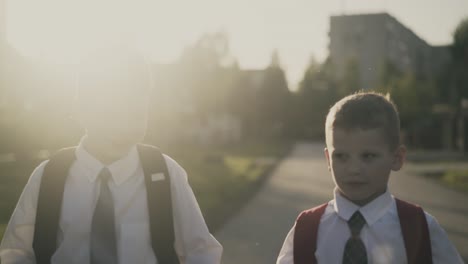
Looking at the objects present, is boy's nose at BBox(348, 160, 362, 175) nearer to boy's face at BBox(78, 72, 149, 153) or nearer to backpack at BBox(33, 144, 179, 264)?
backpack at BBox(33, 144, 179, 264)

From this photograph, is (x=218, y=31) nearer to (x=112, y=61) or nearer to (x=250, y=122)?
(x=250, y=122)

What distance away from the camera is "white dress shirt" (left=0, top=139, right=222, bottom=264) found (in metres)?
2.59

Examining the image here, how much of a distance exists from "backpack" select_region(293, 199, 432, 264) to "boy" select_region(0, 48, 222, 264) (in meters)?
0.40

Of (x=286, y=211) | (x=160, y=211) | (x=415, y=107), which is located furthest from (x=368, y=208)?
(x=415, y=107)

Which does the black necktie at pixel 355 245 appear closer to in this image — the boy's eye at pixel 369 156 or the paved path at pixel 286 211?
the boy's eye at pixel 369 156

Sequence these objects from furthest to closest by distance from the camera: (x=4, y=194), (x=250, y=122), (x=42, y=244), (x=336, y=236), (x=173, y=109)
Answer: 1. (x=250, y=122)
2. (x=173, y=109)
3. (x=4, y=194)
4. (x=336, y=236)
5. (x=42, y=244)

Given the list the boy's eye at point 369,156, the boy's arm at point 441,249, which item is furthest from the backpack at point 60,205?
the boy's arm at point 441,249

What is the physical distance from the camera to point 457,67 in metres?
48.2

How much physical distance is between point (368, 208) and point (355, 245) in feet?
0.54

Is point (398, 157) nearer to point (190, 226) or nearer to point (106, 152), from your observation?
point (190, 226)

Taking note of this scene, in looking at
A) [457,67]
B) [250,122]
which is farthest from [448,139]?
Result: [250,122]

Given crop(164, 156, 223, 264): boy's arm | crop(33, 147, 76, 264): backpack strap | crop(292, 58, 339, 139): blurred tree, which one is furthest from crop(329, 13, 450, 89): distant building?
crop(292, 58, 339, 139): blurred tree

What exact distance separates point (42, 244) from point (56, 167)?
31 cm

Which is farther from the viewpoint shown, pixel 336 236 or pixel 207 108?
pixel 207 108
